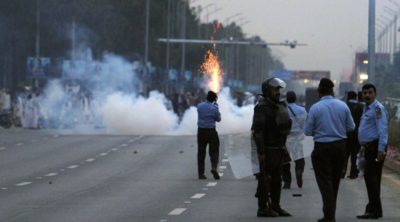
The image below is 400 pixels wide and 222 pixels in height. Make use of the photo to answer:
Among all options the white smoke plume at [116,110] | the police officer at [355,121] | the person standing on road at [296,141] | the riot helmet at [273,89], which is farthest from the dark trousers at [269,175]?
the white smoke plume at [116,110]

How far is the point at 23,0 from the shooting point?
236 ft

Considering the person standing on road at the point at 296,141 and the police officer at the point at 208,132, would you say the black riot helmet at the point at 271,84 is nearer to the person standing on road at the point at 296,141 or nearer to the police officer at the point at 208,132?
the person standing on road at the point at 296,141

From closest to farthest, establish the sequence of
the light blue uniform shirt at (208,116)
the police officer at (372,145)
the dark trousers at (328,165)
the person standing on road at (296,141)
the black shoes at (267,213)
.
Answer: the dark trousers at (328,165)
the police officer at (372,145)
the black shoes at (267,213)
the person standing on road at (296,141)
the light blue uniform shirt at (208,116)

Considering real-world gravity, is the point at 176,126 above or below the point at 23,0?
below

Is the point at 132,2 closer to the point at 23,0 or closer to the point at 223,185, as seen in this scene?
the point at 23,0

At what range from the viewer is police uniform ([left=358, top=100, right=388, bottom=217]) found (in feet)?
52.3

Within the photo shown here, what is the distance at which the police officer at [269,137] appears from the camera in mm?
16094

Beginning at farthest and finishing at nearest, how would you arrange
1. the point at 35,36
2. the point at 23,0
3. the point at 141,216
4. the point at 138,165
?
1. the point at 35,36
2. the point at 23,0
3. the point at 138,165
4. the point at 141,216

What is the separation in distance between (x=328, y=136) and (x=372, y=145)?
3.51ft

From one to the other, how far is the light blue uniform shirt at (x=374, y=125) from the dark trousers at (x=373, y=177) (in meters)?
0.11

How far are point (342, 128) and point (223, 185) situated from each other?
7.93 meters

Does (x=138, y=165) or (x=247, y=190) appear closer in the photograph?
(x=247, y=190)

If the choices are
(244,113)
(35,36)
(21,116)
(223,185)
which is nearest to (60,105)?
(21,116)

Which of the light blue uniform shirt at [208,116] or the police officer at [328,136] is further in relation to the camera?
the light blue uniform shirt at [208,116]
